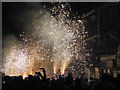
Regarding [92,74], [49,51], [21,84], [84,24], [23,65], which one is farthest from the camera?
[84,24]

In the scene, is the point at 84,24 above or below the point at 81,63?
above

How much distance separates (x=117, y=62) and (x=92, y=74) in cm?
567

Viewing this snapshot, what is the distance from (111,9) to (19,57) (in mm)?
14530

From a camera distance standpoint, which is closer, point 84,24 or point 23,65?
point 23,65

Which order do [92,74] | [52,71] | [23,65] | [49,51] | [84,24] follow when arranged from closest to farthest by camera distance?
1. [52,71]
2. [49,51]
3. [23,65]
4. [92,74]
5. [84,24]

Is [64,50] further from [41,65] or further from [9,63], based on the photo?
[9,63]

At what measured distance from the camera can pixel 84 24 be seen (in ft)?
170

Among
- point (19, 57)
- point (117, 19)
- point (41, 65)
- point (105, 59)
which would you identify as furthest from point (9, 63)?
point (117, 19)

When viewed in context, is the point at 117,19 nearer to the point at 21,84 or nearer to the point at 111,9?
the point at 111,9

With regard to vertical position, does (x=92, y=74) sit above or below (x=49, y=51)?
below

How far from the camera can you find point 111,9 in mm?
38812

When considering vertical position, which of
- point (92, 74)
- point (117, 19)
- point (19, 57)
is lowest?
point (92, 74)

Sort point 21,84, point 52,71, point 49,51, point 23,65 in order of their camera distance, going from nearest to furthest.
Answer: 1. point 21,84
2. point 52,71
3. point 49,51
4. point 23,65

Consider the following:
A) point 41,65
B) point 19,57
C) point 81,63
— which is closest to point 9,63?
point 19,57
